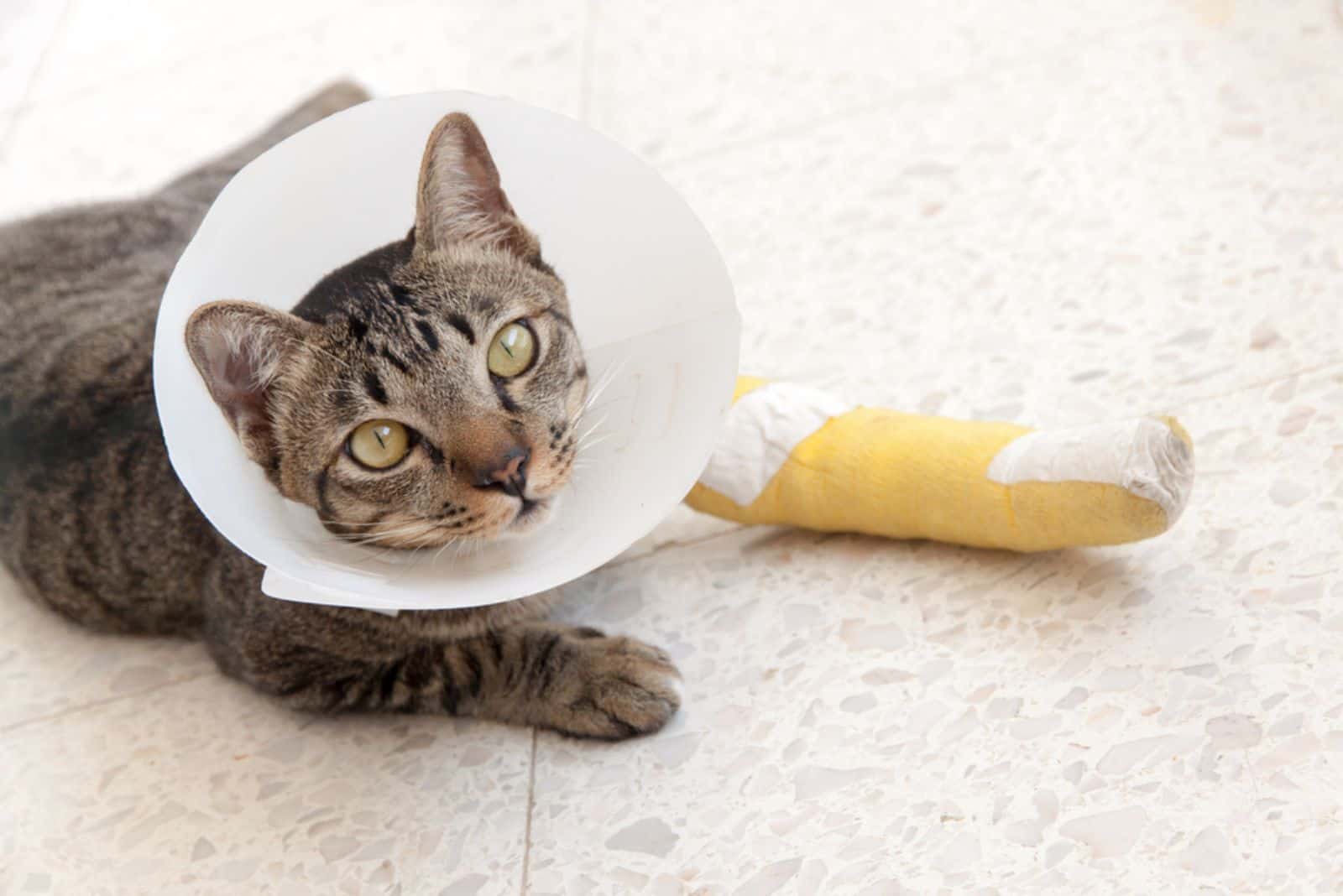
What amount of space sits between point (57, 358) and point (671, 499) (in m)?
1.05

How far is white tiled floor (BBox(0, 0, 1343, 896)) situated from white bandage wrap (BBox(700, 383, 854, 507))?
0.42 ft

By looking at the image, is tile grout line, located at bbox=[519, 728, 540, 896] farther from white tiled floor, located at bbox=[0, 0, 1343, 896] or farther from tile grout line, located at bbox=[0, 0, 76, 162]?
tile grout line, located at bbox=[0, 0, 76, 162]

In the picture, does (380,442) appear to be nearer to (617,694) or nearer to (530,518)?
(530,518)

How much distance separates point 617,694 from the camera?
1344 millimetres

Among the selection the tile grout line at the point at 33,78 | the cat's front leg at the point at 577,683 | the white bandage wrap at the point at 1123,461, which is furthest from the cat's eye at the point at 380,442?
the tile grout line at the point at 33,78

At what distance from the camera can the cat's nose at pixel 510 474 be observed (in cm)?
119

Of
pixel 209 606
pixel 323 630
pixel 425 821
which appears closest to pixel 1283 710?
pixel 425 821

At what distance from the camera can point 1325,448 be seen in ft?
4.73

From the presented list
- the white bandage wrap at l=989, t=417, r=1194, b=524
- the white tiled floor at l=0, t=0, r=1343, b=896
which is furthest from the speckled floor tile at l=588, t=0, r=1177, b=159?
the white bandage wrap at l=989, t=417, r=1194, b=524

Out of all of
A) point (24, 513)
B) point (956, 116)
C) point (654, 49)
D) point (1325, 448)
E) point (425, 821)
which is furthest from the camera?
point (654, 49)

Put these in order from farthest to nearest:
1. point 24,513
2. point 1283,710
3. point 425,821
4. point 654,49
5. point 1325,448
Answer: point 654,49 < point 24,513 < point 1325,448 < point 425,821 < point 1283,710

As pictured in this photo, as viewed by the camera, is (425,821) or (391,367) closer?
(391,367)

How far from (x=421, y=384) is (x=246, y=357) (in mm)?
194

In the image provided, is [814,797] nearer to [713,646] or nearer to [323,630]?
[713,646]
